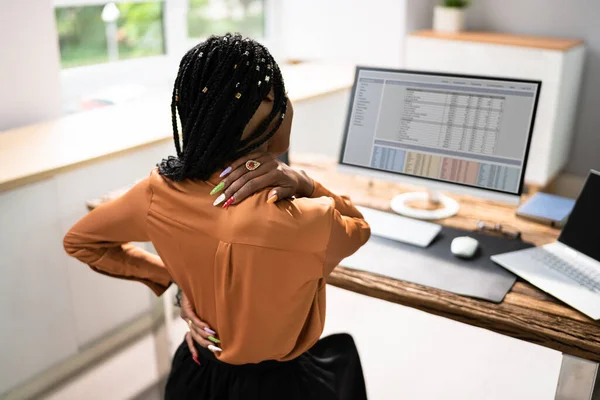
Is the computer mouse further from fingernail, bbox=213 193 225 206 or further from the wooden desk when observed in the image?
fingernail, bbox=213 193 225 206

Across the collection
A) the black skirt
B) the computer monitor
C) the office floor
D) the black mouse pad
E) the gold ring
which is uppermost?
the gold ring

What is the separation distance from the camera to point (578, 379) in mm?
1322

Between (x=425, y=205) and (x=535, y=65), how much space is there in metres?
1.81

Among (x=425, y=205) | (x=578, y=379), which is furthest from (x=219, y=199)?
(x=425, y=205)

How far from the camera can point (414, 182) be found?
185 cm

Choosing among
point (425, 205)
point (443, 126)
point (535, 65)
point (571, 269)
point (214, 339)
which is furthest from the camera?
point (535, 65)

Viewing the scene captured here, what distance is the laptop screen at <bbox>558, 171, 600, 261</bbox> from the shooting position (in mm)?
1493

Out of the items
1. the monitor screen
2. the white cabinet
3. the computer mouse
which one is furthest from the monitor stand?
the white cabinet

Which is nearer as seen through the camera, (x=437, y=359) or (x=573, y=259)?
(x=573, y=259)

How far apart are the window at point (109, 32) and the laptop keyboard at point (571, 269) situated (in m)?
2.20

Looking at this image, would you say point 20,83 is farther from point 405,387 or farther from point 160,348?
point 405,387

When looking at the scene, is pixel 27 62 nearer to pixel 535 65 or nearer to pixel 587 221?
pixel 587 221

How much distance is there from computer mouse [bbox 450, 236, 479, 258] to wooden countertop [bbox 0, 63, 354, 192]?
3.66 feet

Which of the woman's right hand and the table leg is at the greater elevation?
the woman's right hand
